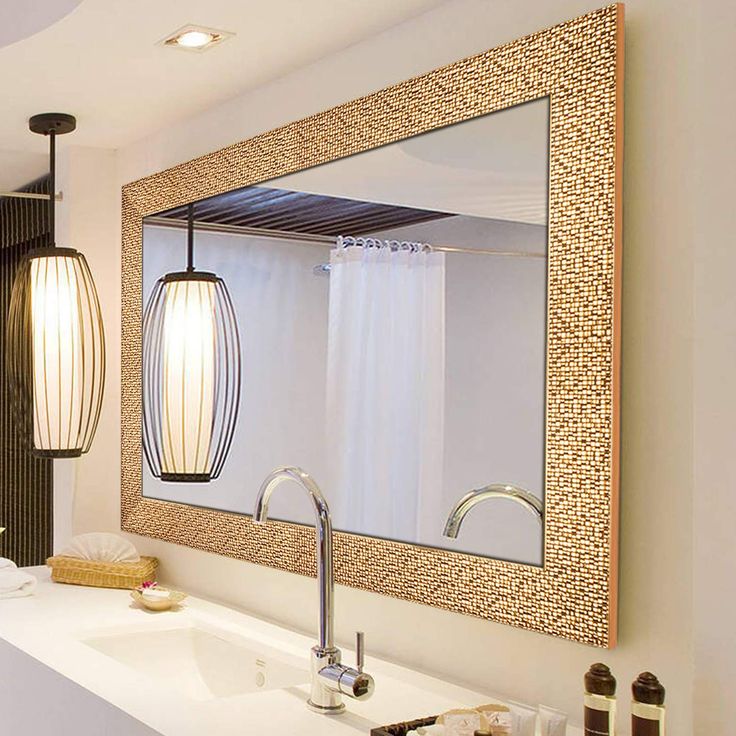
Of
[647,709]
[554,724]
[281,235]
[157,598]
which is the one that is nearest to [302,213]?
[281,235]

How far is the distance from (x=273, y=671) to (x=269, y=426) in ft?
2.09

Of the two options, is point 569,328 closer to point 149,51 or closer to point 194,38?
point 194,38

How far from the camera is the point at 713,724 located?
58.6 inches

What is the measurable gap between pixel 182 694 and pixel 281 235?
1.15 metres

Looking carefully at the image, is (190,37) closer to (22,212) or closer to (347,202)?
(347,202)

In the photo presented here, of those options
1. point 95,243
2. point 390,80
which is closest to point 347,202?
point 390,80

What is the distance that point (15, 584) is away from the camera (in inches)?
112

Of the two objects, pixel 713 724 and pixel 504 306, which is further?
pixel 504 306

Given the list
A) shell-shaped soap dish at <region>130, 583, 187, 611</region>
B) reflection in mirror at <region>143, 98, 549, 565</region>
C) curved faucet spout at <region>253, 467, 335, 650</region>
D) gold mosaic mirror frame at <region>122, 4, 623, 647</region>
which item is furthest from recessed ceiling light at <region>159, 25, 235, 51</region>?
shell-shaped soap dish at <region>130, 583, 187, 611</region>

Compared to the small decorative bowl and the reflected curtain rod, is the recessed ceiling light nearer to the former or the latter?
the reflected curtain rod

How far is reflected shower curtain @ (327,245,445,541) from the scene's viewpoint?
2.13 m

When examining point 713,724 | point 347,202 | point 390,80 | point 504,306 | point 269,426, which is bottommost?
point 713,724

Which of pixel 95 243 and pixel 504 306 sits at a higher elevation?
pixel 95 243

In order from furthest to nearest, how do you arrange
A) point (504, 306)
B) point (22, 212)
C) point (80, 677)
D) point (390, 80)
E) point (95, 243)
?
point (22, 212) → point (95, 243) → point (390, 80) → point (80, 677) → point (504, 306)
